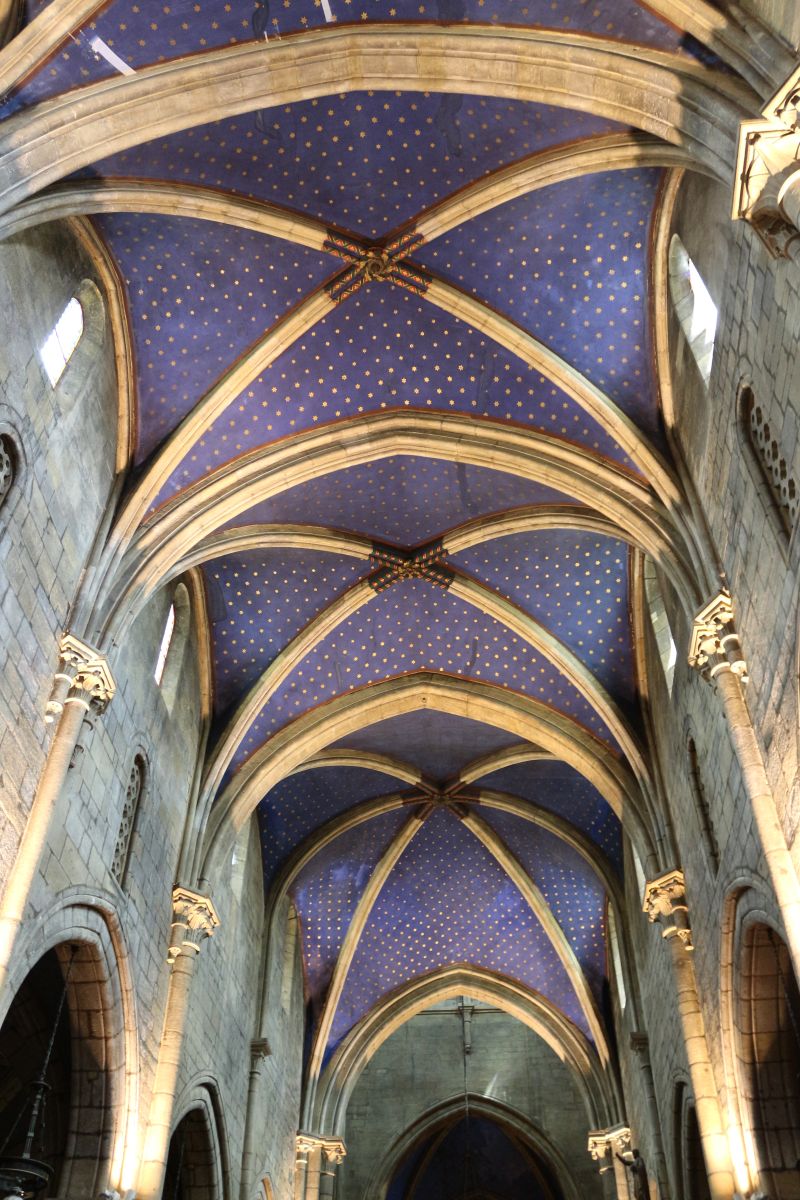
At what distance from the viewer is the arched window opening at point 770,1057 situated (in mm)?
10391

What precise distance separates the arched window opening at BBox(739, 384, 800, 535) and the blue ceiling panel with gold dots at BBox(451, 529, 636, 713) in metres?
5.45

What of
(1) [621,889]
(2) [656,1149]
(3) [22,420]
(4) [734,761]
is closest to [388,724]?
(1) [621,889]

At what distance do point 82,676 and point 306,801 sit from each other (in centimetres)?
950

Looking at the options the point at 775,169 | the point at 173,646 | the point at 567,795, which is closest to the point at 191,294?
the point at 173,646

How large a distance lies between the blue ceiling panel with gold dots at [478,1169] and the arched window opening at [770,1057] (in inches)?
751

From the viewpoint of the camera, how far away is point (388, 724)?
59.3ft

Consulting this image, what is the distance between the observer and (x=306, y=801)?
19078 mm

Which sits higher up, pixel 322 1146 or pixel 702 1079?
pixel 322 1146

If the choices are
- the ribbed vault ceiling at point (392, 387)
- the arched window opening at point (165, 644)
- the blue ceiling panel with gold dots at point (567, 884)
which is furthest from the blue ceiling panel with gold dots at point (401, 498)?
the blue ceiling panel with gold dots at point (567, 884)

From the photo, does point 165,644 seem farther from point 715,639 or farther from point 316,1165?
point 316,1165

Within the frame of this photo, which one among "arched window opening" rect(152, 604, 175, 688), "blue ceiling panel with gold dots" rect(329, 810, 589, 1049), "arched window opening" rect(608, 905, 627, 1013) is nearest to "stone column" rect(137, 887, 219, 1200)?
"arched window opening" rect(152, 604, 175, 688)

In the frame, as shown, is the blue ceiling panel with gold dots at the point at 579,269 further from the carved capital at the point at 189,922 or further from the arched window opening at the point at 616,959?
the arched window opening at the point at 616,959

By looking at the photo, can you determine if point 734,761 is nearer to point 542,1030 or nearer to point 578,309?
point 578,309

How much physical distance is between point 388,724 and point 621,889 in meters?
4.75
